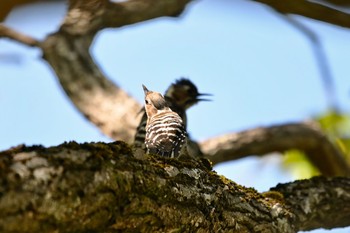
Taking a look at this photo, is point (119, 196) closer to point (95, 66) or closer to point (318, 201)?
point (318, 201)

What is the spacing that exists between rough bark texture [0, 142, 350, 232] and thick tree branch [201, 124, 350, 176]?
3.70 metres

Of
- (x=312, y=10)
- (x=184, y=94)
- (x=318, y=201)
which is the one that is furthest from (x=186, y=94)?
(x=312, y=10)

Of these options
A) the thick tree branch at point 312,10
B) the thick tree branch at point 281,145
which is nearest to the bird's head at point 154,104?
the thick tree branch at point 281,145

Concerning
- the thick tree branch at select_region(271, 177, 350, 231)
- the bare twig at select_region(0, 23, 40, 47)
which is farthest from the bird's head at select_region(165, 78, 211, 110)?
the thick tree branch at select_region(271, 177, 350, 231)

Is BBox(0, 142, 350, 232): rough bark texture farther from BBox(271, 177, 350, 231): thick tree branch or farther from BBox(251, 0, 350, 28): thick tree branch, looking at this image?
BBox(251, 0, 350, 28): thick tree branch

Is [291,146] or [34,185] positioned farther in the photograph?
[291,146]

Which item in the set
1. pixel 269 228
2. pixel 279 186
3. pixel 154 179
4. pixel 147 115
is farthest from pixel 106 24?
pixel 154 179

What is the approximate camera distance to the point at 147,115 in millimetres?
7828

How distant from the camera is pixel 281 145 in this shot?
8.52 meters

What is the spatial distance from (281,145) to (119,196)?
226 inches

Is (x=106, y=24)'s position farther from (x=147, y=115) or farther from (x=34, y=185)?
(x=34, y=185)

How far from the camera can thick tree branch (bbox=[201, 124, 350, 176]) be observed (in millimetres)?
8359

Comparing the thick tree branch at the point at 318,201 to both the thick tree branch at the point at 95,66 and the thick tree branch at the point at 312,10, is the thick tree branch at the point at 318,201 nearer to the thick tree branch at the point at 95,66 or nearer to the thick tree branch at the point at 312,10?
the thick tree branch at the point at 312,10

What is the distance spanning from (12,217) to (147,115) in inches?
212
